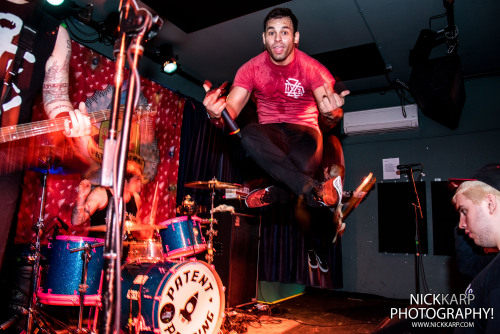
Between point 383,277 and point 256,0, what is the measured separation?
18.2ft

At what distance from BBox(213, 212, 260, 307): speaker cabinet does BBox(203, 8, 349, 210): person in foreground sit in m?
1.75

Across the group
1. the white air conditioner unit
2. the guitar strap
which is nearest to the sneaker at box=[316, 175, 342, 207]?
the guitar strap

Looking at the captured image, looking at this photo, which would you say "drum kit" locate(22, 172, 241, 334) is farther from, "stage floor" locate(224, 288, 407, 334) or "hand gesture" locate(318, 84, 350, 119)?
"hand gesture" locate(318, 84, 350, 119)

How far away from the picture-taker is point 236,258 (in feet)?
15.1

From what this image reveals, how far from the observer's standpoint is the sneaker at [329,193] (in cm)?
239

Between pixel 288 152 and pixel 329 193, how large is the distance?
0.57 metres

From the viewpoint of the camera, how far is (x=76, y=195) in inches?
153

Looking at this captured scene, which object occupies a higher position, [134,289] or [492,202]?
[492,202]

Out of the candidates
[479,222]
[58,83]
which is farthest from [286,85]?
[58,83]

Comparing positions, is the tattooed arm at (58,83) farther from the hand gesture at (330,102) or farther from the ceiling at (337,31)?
the hand gesture at (330,102)

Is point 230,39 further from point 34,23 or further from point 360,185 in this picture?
point 360,185

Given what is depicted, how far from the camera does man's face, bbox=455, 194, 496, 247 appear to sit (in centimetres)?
198

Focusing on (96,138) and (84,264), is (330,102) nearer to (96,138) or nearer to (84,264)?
(84,264)

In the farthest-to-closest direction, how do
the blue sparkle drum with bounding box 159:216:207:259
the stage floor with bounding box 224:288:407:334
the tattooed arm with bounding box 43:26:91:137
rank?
the stage floor with bounding box 224:288:407:334, the blue sparkle drum with bounding box 159:216:207:259, the tattooed arm with bounding box 43:26:91:137
